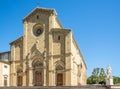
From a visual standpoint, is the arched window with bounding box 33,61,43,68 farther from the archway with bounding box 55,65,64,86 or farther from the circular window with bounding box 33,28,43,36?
the circular window with bounding box 33,28,43,36

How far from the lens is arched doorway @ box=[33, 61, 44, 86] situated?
136 feet

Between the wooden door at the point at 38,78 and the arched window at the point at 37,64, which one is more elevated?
the arched window at the point at 37,64

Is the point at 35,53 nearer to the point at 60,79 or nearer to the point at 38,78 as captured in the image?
the point at 38,78

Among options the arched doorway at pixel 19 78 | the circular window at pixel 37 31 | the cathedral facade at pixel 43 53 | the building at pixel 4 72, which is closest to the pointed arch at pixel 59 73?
the cathedral facade at pixel 43 53

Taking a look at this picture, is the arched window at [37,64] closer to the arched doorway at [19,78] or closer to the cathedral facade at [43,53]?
the cathedral facade at [43,53]

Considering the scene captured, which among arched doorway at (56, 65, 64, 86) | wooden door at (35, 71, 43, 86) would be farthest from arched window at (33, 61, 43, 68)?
arched doorway at (56, 65, 64, 86)

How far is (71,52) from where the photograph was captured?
→ 4019 cm

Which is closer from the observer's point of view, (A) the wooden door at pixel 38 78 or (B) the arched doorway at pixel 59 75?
(B) the arched doorway at pixel 59 75

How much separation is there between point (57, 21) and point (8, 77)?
39.9 ft

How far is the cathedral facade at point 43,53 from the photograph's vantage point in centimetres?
4028

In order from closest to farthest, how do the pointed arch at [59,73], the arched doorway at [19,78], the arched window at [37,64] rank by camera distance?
the pointed arch at [59,73] → the arched window at [37,64] → the arched doorway at [19,78]

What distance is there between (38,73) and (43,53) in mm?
3237

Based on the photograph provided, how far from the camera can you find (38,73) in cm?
4191

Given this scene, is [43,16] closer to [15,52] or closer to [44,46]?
[44,46]
